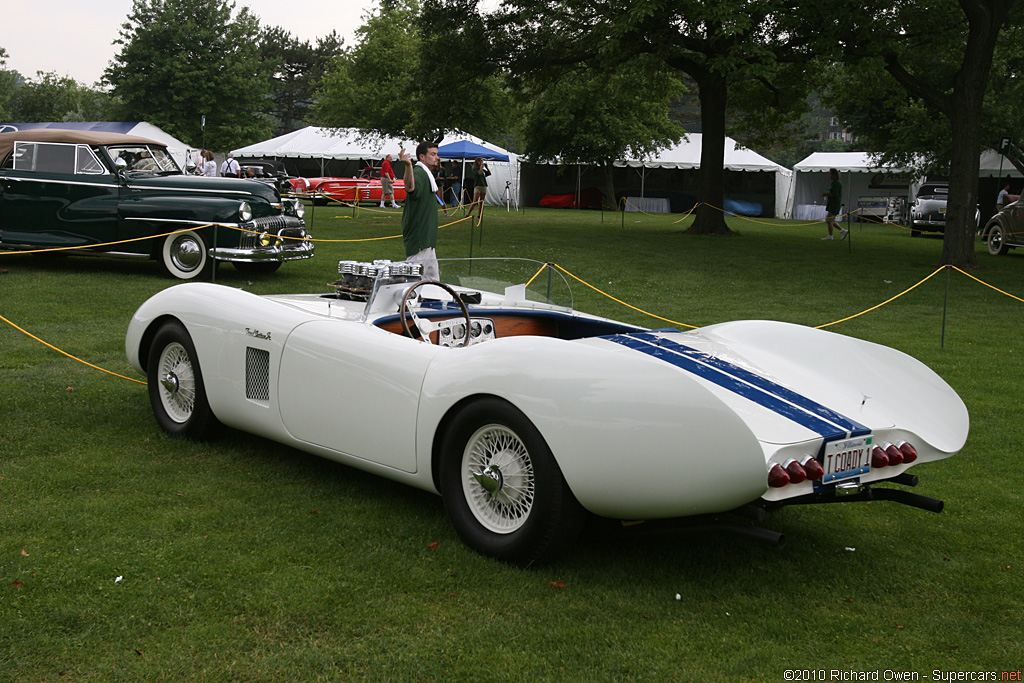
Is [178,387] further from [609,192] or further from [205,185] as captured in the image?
[609,192]

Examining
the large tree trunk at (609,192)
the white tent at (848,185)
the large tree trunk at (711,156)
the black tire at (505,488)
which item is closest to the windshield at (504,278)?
the black tire at (505,488)

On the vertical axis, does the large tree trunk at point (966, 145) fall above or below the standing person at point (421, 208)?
above

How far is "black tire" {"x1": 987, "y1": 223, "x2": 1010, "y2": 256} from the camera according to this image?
800 inches

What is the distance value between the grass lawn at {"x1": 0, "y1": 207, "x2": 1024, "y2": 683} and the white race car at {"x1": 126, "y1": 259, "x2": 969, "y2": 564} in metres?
0.28

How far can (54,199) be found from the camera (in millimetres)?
12406

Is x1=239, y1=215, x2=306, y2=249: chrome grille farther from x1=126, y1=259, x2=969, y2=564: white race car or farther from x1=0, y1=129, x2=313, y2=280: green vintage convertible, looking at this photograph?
x1=126, y1=259, x2=969, y2=564: white race car

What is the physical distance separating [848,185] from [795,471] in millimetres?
37845

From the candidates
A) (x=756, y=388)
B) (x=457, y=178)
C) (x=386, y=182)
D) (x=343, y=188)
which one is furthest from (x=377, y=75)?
(x=756, y=388)

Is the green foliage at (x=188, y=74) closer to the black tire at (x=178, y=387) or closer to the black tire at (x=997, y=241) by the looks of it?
the black tire at (x=997, y=241)

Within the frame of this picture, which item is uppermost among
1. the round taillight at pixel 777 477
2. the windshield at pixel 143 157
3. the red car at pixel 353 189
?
the red car at pixel 353 189

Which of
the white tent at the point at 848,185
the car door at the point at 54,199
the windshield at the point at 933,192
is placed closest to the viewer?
the car door at the point at 54,199

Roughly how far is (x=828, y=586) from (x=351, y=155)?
35.7 meters

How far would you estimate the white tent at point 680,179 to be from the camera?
38250 mm

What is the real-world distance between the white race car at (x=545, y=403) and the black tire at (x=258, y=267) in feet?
26.4
